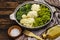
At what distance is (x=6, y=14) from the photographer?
2.02m

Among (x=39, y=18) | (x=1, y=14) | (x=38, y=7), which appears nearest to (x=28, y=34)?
(x=39, y=18)

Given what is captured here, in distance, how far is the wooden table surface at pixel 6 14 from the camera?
1881 millimetres

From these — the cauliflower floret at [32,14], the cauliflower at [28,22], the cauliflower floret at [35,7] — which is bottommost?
the cauliflower at [28,22]

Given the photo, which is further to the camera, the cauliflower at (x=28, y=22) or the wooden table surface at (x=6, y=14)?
the wooden table surface at (x=6, y=14)

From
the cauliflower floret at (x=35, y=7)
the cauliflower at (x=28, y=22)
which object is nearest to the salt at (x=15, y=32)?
the cauliflower at (x=28, y=22)

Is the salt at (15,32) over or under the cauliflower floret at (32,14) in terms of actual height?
under

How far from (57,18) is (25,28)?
0.30m

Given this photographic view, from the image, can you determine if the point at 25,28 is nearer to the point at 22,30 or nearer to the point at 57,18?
the point at 22,30

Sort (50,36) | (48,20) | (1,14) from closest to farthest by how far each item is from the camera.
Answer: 1. (50,36)
2. (48,20)
3. (1,14)

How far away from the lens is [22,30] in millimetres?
1676

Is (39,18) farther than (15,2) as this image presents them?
No

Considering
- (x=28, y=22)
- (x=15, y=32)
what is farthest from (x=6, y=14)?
(x=28, y=22)

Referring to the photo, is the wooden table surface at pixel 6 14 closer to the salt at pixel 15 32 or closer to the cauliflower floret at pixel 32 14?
the salt at pixel 15 32

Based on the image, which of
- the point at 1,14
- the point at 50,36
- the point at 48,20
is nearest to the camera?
the point at 50,36
